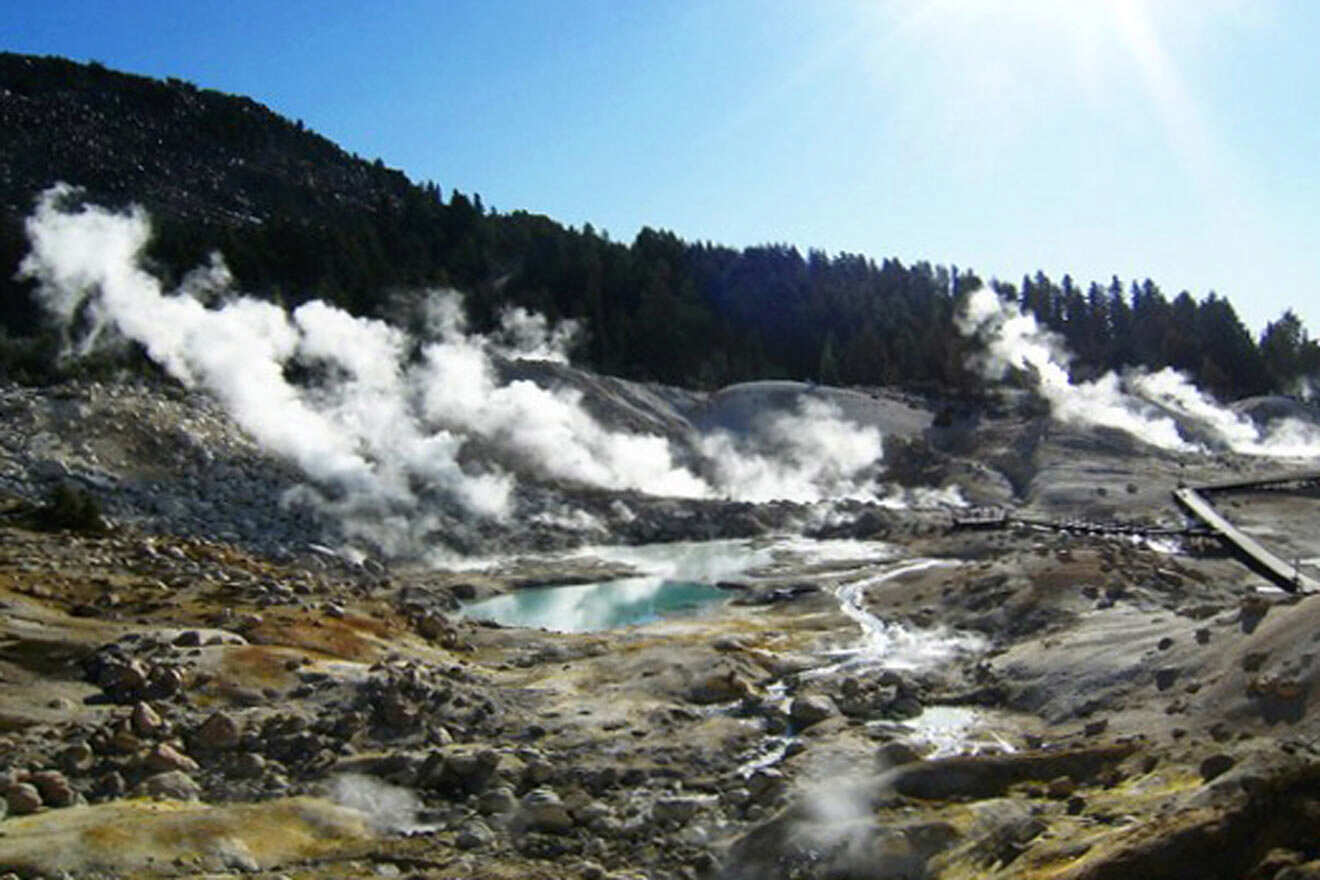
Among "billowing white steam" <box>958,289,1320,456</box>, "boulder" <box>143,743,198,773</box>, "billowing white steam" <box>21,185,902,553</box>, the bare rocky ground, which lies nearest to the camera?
the bare rocky ground

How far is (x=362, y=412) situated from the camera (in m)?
55.8

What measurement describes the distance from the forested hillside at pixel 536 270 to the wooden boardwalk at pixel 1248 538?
33.0m

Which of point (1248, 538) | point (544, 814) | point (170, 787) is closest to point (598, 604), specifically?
point (1248, 538)

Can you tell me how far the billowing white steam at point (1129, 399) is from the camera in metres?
75.0

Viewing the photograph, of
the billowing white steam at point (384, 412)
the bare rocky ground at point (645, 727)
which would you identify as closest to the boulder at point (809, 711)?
the bare rocky ground at point (645, 727)

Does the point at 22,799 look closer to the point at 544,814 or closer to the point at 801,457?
the point at 544,814

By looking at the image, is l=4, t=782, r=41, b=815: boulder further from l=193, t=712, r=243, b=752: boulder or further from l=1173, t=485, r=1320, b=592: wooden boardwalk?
l=1173, t=485, r=1320, b=592: wooden boardwalk

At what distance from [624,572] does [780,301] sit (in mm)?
64591

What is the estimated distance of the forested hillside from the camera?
86.6 metres

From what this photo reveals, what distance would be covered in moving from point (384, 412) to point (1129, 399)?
52.7m

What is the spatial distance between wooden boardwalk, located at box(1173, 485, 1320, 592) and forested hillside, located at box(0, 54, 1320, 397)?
33.0 m

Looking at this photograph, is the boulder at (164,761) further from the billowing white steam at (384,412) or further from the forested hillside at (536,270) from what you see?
the forested hillside at (536,270)

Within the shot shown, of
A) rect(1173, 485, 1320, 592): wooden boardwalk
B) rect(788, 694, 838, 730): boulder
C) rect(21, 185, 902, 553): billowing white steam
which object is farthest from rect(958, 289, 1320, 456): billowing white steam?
rect(788, 694, 838, 730): boulder

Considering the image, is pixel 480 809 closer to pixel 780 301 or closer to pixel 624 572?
pixel 624 572
